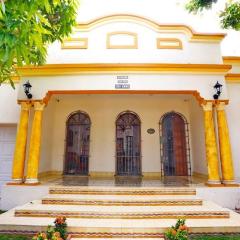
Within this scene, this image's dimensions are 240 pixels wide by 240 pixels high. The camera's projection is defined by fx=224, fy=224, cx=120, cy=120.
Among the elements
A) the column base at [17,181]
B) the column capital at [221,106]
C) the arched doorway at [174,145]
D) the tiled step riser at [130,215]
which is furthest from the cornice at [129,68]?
the tiled step riser at [130,215]

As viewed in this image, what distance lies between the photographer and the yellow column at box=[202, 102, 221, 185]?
6.95 meters

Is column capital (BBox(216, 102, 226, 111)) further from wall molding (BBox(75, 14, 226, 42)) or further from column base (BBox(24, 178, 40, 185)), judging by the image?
column base (BBox(24, 178, 40, 185))

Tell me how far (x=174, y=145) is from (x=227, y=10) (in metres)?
5.49

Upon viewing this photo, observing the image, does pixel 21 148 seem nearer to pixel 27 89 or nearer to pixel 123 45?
pixel 27 89

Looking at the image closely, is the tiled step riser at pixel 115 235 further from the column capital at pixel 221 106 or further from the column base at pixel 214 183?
the column capital at pixel 221 106

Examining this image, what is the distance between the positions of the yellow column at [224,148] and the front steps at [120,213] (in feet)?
4.19

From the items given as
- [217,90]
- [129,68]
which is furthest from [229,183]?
[129,68]

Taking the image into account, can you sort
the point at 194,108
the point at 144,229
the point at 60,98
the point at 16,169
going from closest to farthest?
the point at 144,229 → the point at 16,169 → the point at 194,108 → the point at 60,98

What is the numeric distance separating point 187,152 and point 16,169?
680 centimetres

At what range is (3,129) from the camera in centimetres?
888

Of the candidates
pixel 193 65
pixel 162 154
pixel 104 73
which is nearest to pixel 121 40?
pixel 104 73

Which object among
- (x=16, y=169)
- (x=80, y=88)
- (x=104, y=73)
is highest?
(x=104, y=73)

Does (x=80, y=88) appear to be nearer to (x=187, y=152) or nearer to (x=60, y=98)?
(x=60, y=98)

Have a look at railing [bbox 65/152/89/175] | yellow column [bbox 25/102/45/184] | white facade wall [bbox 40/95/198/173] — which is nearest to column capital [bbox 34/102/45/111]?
yellow column [bbox 25/102/45/184]
